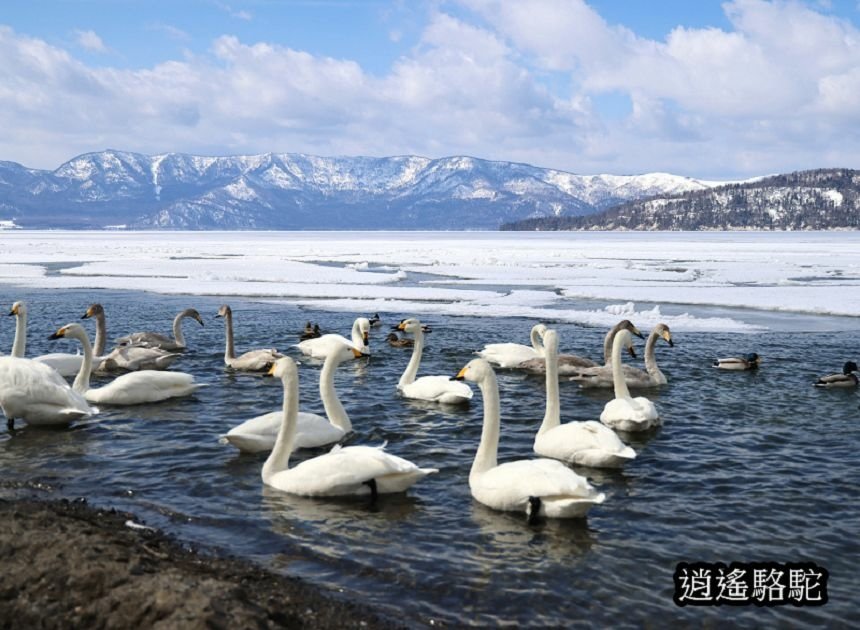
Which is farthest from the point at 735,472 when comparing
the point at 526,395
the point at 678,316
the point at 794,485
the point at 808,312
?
the point at 808,312

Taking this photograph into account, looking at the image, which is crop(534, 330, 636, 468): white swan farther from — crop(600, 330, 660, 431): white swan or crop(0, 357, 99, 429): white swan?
crop(0, 357, 99, 429): white swan

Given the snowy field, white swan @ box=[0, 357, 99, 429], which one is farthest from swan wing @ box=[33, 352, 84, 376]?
the snowy field

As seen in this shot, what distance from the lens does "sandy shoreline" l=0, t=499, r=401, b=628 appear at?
4.61 m

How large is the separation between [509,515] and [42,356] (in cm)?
940

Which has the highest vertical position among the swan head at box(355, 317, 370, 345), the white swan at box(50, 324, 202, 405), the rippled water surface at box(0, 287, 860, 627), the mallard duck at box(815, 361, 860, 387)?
the swan head at box(355, 317, 370, 345)

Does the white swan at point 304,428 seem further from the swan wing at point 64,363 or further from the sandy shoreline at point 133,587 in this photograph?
the swan wing at point 64,363

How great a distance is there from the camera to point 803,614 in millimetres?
5609

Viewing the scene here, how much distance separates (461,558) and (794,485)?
12.6ft

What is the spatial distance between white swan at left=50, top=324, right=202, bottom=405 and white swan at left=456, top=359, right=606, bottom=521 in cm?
584

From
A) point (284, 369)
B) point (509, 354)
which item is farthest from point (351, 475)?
point (509, 354)

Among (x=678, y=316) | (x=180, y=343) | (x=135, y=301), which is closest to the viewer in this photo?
(x=180, y=343)

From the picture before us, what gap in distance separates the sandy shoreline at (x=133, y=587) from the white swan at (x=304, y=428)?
2.78 meters

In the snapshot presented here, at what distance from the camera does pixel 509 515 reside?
729 cm

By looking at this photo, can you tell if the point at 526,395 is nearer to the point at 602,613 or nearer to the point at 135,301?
the point at 602,613
